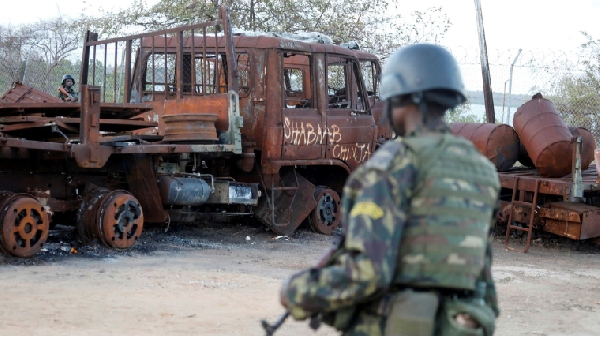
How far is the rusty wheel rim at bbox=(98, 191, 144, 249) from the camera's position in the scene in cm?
816

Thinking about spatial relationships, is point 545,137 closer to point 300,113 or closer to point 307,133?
point 307,133

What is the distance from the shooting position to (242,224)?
37.6 ft

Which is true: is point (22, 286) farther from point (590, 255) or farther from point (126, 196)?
point (590, 255)

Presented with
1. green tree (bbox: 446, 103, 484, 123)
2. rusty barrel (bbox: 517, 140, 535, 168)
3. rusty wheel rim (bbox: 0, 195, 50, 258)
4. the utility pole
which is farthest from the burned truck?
green tree (bbox: 446, 103, 484, 123)

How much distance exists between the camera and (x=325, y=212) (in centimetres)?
1114

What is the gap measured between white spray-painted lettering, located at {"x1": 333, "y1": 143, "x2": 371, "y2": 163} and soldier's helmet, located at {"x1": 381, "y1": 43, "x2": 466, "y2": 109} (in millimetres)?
8485

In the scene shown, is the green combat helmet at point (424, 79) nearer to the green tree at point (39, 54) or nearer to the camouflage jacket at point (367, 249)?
the camouflage jacket at point (367, 249)

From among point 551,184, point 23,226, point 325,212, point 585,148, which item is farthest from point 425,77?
point 585,148

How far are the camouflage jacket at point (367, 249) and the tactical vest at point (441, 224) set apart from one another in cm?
4

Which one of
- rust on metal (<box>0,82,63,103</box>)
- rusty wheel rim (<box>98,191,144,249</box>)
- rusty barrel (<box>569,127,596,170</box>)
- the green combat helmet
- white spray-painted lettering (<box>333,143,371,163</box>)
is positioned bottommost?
rusty wheel rim (<box>98,191,144,249</box>)

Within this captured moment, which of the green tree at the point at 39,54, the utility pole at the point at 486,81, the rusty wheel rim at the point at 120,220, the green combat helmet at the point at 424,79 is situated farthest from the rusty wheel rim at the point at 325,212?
the green combat helmet at the point at 424,79

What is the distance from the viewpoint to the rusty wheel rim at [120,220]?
26.8ft

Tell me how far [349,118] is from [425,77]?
8718 millimetres

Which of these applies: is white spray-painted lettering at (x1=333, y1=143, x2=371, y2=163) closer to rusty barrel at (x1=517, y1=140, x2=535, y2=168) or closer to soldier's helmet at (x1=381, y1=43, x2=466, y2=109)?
rusty barrel at (x1=517, y1=140, x2=535, y2=168)
